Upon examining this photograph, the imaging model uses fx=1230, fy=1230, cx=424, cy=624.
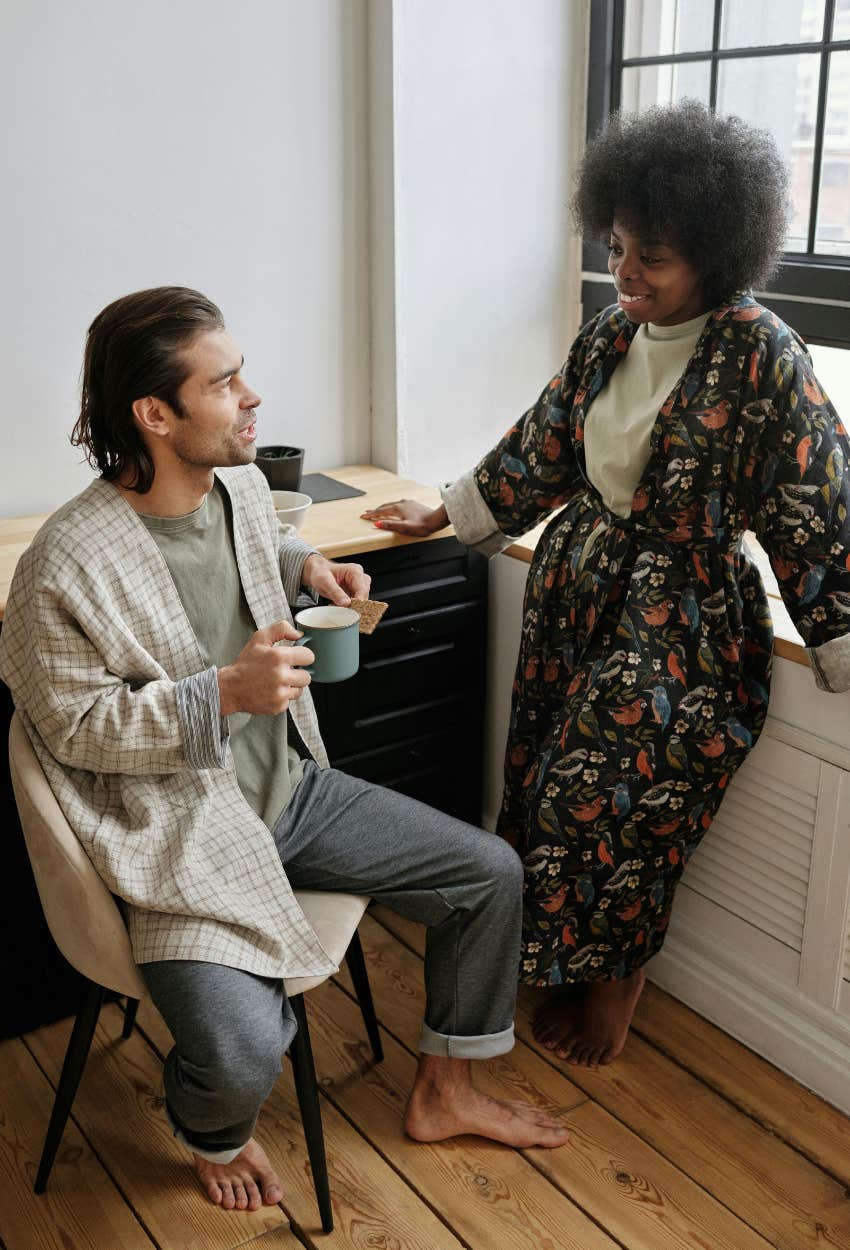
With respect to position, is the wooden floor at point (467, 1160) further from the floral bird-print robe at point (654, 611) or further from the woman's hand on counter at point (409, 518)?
the woman's hand on counter at point (409, 518)

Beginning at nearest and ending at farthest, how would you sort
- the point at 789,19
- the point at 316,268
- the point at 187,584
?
the point at 187,584
the point at 789,19
the point at 316,268

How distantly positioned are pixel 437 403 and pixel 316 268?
15.8 inches

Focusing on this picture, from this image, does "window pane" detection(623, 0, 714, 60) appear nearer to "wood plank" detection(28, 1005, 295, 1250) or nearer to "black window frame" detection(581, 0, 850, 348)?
"black window frame" detection(581, 0, 850, 348)

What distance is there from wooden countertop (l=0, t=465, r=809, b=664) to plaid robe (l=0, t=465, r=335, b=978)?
0.35 metres

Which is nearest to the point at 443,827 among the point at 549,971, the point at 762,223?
the point at 549,971

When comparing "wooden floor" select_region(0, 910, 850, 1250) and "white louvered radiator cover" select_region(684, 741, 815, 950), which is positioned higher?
"white louvered radiator cover" select_region(684, 741, 815, 950)

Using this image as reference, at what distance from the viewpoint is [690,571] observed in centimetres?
193

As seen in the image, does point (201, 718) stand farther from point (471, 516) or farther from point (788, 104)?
point (788, 104)

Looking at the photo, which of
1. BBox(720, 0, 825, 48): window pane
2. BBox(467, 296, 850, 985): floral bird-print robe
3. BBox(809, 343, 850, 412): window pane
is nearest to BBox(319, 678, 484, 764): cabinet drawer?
BBox(467, 296, 850, 985): floral bird-print robe

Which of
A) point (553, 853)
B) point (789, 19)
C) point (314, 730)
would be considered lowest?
point (553, 853)

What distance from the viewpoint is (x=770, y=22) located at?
2408 mm

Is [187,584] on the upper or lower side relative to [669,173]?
lower

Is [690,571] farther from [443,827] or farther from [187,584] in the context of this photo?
[187,584]

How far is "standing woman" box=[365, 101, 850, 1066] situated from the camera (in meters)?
1.78
